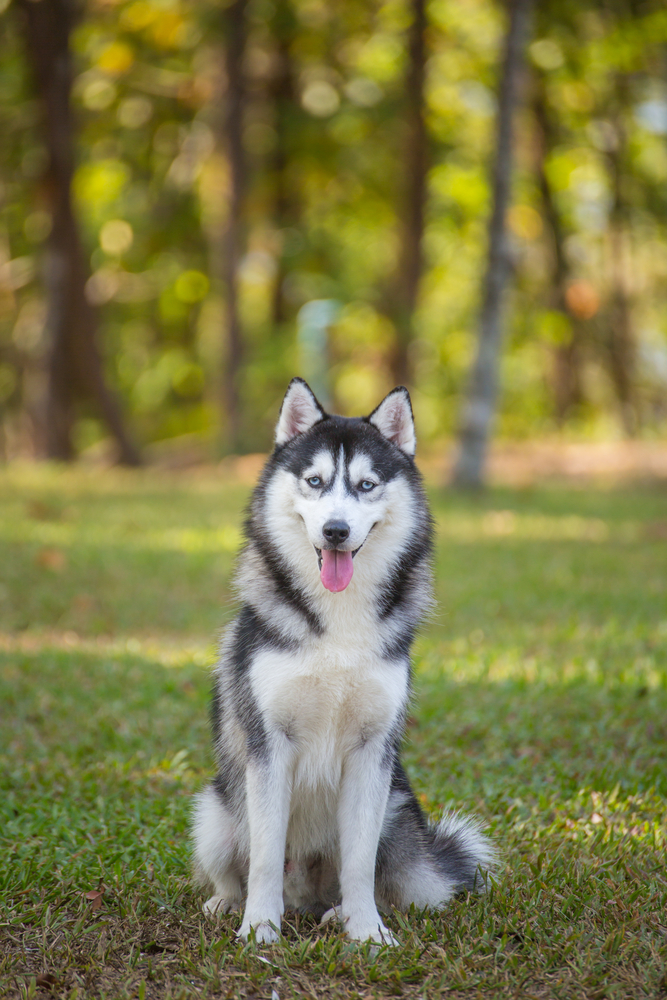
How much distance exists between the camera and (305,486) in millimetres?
3016

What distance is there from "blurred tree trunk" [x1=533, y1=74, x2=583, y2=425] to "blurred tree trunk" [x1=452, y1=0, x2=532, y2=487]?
6.74 meters

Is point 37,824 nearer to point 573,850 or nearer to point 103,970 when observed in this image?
point 103,970

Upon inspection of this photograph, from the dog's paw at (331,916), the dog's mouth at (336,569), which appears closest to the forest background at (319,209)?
the dog's mouth at (336,569)

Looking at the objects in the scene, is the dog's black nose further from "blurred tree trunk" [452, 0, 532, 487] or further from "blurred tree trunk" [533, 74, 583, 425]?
"blurred tree trunk" [533, 74, 583, 425]

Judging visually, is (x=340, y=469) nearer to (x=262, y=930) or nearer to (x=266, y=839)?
(x=266, y=839)

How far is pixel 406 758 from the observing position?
4605 millimetres

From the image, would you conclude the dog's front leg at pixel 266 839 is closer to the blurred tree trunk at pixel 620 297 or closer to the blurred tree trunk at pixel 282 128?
the blurred tree trunk at pixel 282 128

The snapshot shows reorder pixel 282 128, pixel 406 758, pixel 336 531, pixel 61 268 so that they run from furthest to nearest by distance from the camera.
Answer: pixel 282 128 → pixel 61 268 → pixel 406 758 → pixel 336 531

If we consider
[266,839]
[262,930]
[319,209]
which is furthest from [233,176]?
[262,930]

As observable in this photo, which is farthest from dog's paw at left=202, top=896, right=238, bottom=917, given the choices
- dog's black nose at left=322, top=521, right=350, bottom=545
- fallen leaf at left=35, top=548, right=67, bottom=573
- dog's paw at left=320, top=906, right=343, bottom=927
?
fallen leaf at left=35, top=548, right=67, bottom=573

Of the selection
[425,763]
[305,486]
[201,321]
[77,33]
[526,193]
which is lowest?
→ [425,763]

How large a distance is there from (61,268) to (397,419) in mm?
12935

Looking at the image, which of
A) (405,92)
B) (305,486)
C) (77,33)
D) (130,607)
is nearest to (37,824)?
(305,486)

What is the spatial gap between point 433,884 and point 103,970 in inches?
43.9
